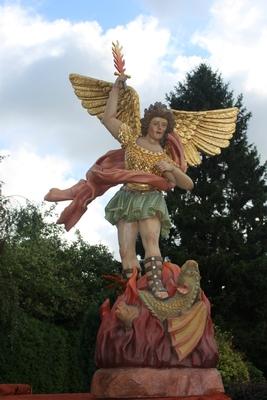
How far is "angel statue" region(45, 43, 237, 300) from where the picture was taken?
285 inches

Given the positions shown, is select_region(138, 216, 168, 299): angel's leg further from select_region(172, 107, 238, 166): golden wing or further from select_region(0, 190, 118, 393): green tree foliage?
select_region(0, 190, 118, 393): green tree foliage

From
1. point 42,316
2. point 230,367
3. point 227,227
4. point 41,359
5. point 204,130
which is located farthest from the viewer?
point 227,227

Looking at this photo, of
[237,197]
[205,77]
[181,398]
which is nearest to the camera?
[181,398]

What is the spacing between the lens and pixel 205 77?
24.2 meters

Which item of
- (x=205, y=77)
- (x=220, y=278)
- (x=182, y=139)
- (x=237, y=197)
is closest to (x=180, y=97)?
(x=205, y=77)

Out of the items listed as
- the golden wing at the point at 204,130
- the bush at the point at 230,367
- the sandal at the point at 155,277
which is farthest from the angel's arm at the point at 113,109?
the bush at the point at 230,367

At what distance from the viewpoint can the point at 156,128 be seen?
7465 mm

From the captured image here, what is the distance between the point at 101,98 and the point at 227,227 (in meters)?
14.1

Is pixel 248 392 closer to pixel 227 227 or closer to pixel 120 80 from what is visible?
pixel 120 80

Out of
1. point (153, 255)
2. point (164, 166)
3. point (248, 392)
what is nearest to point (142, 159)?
point (164, 166)

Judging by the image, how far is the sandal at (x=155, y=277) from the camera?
6790mm

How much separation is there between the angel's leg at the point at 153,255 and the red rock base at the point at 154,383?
2.45ft

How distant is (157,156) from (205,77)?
17.3 metres

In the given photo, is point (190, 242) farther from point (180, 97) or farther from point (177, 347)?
point (177, 347)
